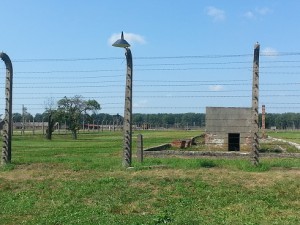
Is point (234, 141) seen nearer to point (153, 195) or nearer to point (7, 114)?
point (7, 114)

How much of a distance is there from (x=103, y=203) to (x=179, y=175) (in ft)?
7.31

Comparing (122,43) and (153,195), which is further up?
(122,43)

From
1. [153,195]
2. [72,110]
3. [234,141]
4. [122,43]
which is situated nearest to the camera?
[153,195]

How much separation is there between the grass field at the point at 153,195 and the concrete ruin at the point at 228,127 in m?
10.2

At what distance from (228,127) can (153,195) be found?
13546 mm

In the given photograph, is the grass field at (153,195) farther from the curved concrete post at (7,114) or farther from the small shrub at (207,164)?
the curved concrete post at (7,114)

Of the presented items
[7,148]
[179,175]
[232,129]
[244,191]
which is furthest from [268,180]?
[232,129]

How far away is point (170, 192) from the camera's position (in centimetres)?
876

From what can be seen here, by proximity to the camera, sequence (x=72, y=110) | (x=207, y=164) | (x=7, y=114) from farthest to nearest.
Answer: (x=72, y=110)
(x=7, y=114)
(x=207, y=164)


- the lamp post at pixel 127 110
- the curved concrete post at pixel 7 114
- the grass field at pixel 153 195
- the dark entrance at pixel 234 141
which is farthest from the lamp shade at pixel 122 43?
the dark entrance at pixel 234 141

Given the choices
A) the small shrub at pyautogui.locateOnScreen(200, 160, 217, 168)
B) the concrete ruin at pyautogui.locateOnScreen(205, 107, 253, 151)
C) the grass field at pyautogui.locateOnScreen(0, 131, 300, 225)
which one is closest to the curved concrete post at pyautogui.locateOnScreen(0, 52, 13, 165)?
the grass field at pyautogui.locateOnScreen(0, 131, 300, 225)

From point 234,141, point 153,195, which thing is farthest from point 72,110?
point 153,195

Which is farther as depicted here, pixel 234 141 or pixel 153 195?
pixel 234 141

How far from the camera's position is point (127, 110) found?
1238 cm
